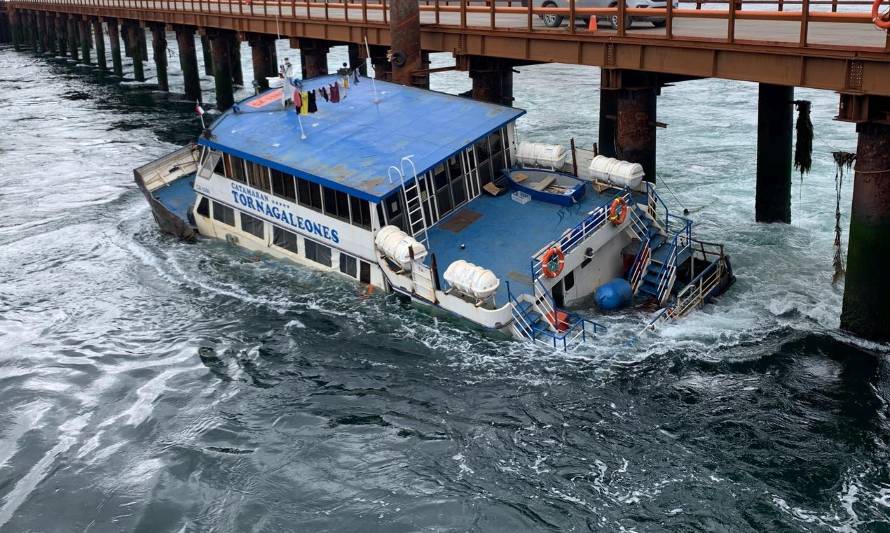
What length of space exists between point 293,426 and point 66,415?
5154mm

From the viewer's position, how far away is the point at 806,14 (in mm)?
19578

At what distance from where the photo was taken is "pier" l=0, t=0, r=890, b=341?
19.0 meters

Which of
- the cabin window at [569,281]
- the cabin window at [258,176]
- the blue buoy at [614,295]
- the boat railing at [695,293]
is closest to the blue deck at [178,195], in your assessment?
the cabin window at [258,176]

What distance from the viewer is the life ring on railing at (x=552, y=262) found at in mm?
20203

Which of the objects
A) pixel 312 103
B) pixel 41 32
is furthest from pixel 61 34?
pixel 312 103

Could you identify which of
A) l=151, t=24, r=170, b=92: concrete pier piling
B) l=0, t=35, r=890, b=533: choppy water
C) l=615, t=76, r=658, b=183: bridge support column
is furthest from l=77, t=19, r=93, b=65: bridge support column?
l=615, t=76, r=658, b=183: bridge support column

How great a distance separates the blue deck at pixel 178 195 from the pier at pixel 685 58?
8.19m

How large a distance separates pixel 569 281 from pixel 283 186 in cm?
860

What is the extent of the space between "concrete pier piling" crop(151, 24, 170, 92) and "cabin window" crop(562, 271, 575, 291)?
166 ft

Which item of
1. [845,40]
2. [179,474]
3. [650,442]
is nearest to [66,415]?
[179,474]

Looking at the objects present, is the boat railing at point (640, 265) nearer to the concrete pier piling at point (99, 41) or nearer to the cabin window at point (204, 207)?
the cabin window at point (204, 207)

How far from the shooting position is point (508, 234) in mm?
22500

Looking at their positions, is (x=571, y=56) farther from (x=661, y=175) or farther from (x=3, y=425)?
(x=3, y=425)

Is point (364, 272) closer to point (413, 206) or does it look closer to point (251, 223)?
point (413, 206)
